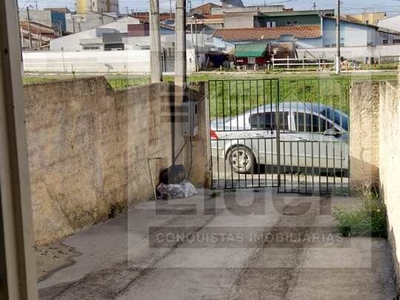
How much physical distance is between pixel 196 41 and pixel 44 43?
43.1ft

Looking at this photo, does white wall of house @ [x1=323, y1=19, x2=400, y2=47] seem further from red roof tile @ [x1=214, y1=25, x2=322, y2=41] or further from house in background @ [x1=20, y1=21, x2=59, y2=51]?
house in background @ [x1=20, y1=21, x2=59, y2=51]

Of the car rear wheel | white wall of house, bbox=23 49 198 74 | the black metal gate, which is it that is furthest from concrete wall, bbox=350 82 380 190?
white wall of house, bbox=23 49 198 74

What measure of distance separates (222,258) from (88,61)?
95.4ft

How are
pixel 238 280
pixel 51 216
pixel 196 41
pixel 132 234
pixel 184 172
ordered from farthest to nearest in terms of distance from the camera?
pixel 196 41
pixel 184 172
pixel 132 234
pixel 51 216
pixel 238 280

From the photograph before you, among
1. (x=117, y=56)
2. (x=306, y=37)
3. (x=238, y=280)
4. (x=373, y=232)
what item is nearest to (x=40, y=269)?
(x=238, y=280)

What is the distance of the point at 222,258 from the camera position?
598cm

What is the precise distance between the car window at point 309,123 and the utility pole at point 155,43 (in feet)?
8.75

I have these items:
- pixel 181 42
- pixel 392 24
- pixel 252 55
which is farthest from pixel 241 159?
pixel 392 24

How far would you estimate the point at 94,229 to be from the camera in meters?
7.02

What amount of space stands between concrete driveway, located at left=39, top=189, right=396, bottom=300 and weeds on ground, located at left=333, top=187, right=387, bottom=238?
0.48 ft

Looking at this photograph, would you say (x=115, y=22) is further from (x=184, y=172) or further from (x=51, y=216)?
(x=51, y=216)

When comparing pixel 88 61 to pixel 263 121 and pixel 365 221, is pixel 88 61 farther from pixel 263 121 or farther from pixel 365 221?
pixel 365 221

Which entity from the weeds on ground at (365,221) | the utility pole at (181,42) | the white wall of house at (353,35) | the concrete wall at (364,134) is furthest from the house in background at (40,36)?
the weeds on ground at (365,221)

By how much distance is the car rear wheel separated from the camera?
10.7m
